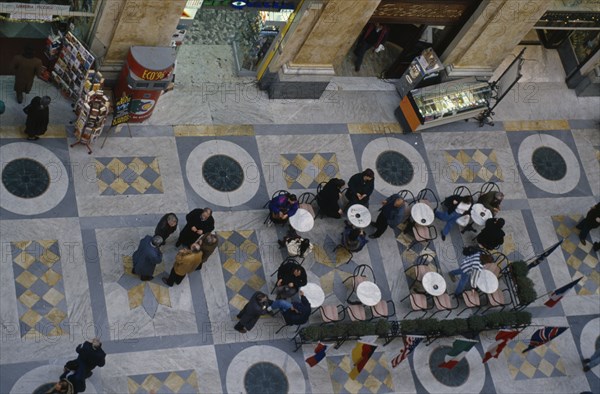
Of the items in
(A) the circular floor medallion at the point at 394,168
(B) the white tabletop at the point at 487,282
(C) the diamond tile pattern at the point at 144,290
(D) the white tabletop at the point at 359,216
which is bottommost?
(C) the diamond tile pattern at the point at 144,290

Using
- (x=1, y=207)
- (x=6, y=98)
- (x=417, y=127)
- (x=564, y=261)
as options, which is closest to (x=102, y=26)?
(x=6, y=98)

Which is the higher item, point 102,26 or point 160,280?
point 102,26

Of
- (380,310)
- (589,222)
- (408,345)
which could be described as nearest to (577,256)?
(589,222)

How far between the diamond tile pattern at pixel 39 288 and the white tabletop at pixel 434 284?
7627 mm

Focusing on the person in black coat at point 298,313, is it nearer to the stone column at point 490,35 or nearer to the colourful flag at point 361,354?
the colourful flag at point 361,354

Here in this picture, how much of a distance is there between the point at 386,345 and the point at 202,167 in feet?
18.4

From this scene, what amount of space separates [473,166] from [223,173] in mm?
6394

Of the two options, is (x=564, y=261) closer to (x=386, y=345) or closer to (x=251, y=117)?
(x=386, y=345)

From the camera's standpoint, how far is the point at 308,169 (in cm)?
2253

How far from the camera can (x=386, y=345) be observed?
68.1ft

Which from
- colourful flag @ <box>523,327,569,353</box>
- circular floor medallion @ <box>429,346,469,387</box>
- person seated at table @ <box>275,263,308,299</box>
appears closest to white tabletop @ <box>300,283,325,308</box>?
person seated at table @ <box>275,263,308,299</box>

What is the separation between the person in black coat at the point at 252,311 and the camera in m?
19.0

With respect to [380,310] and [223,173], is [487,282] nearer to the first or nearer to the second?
[380,310]

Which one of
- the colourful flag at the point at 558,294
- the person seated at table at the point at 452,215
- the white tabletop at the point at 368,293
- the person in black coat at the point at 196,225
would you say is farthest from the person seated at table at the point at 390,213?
the person in black coat at the point at 196,225
